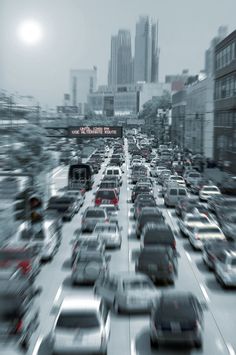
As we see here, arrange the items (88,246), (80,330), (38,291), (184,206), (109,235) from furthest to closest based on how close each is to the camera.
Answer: (184,206) → (109,235) → (88,246) → (38,291) → (80,330)

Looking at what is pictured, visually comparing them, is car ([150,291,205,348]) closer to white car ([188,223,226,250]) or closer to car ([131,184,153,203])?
white car ([188,223,226,250])

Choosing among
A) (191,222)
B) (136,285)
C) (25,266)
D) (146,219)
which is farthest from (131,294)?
(146,219)

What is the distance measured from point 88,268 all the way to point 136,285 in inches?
108

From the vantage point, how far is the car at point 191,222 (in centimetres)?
2584

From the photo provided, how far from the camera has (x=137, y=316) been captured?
15797 mm

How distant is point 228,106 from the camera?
55.3 metres

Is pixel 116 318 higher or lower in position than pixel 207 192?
lower

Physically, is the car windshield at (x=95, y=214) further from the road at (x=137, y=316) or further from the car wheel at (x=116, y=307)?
the car wheel at (x=116, y=307)

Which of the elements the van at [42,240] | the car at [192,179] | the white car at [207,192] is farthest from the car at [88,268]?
the car at [192,179]

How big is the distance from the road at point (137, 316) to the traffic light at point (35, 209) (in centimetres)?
155

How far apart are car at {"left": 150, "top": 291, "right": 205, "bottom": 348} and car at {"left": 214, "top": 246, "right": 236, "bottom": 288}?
4739 mm

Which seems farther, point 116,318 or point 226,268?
point 226,268

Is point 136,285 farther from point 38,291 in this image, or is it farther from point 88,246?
point 88,246

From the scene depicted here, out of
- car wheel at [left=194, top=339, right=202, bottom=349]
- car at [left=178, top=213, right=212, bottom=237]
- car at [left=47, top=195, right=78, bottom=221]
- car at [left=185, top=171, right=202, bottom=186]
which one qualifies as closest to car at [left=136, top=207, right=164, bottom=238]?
car at [left=178, top=213, right=212, bottom=237]
